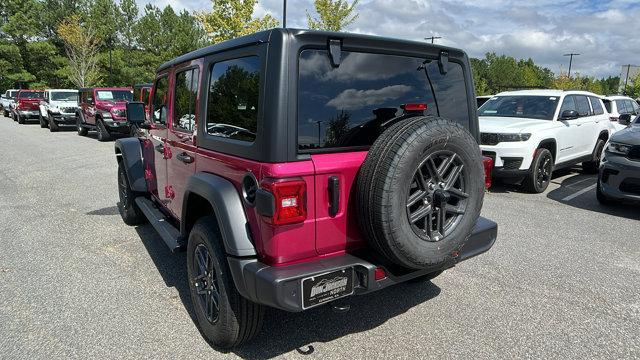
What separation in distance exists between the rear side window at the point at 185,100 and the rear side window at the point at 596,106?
8653 millimetres

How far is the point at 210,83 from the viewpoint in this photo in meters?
2.97

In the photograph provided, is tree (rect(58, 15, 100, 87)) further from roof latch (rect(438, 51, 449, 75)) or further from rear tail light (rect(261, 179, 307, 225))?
rear tail light (rect(261, 179, 307, 225))

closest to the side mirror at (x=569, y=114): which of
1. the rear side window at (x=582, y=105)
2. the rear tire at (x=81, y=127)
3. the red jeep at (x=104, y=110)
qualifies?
the rear side window at (x=582, y=105)

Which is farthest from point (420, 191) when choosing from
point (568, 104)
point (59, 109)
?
point (59, 109)

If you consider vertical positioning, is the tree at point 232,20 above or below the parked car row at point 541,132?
above

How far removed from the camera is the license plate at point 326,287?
7.53ft

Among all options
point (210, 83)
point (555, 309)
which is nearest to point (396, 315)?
point (555, 309)

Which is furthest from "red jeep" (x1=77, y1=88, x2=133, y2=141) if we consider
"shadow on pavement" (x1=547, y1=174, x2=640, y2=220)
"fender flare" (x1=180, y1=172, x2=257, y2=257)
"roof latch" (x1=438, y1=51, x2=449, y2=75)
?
"roof latch" (x1=438, y1=51, x2=449, y2=75)

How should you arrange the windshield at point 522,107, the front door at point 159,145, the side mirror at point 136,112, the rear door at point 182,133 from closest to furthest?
1. the rear door at point 182,133
2. the front door at point 159,145
3. the side mirror at point 136,112
4. the windshield at point 522,107

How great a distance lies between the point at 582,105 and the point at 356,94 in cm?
794

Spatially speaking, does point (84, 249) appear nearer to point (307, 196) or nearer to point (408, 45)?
point (307, 196)

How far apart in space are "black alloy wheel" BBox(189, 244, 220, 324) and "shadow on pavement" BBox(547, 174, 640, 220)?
588 centimetres

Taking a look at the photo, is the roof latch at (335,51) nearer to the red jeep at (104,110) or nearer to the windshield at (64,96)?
the red jeep at (104,110)

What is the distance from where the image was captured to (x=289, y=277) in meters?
2.24
